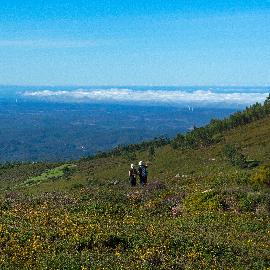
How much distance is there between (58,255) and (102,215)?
768 cm

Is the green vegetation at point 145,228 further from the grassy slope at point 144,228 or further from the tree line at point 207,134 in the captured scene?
the tree line at point 207,134

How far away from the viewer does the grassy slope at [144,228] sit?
15.7 meters

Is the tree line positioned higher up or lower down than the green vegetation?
lower down

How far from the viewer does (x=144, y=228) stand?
19500mm

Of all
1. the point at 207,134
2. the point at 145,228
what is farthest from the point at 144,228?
the point at 207,134

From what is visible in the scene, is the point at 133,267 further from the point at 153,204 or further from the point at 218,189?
the point at 218,189

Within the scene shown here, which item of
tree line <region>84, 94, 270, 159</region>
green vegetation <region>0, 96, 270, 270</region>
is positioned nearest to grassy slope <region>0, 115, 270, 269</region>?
green vegetation <region>0, 96, 270, 270</region>

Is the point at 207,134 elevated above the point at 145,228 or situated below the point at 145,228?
below

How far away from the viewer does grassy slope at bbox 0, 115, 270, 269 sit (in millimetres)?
15688

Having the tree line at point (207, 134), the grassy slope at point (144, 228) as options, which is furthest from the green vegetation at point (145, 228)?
the tree line at point (207, 134)

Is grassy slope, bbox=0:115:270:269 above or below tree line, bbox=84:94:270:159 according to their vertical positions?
above

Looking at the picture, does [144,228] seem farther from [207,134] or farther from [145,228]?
[207,134]

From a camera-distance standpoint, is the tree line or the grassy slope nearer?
the grassy slope

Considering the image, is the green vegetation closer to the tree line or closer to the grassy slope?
the grassy slope
